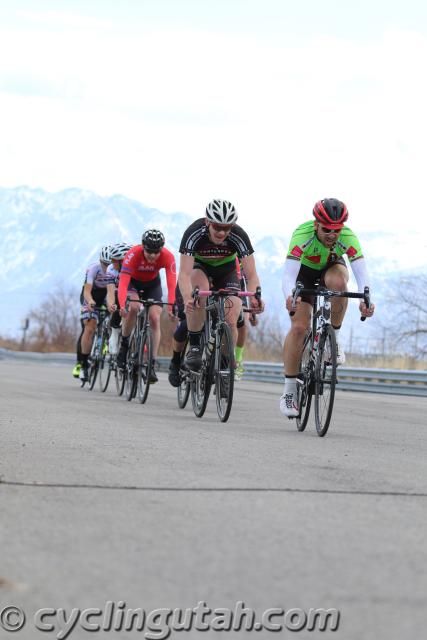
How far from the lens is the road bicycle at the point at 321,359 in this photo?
9.52 m

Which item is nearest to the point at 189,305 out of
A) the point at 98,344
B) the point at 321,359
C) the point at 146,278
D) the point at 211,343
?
the point at 211,343

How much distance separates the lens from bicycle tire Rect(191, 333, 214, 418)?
436 inches

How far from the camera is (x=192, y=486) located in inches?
221

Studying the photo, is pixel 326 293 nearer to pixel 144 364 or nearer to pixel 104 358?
pixel 144 364

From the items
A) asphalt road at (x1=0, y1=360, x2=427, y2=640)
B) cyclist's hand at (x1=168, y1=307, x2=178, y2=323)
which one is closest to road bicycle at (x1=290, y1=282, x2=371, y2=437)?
asphalt road at (x1=0, y1=360, x2=427, y2=640)

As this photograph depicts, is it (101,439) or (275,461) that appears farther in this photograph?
(101,439)

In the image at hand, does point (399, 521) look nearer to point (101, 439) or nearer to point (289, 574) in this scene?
point (289, 574)

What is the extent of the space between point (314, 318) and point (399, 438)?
124cm

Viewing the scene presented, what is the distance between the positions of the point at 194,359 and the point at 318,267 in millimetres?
1794

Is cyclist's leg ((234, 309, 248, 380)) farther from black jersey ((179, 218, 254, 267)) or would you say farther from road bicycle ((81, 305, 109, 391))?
black jersey ((179, 218, 254, 267))

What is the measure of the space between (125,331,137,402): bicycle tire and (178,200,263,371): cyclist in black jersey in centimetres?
266

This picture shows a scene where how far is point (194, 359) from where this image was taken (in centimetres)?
1145

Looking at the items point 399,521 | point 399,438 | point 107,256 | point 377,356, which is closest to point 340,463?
point 399,521

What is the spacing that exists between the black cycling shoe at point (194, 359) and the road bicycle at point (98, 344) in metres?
5.94
